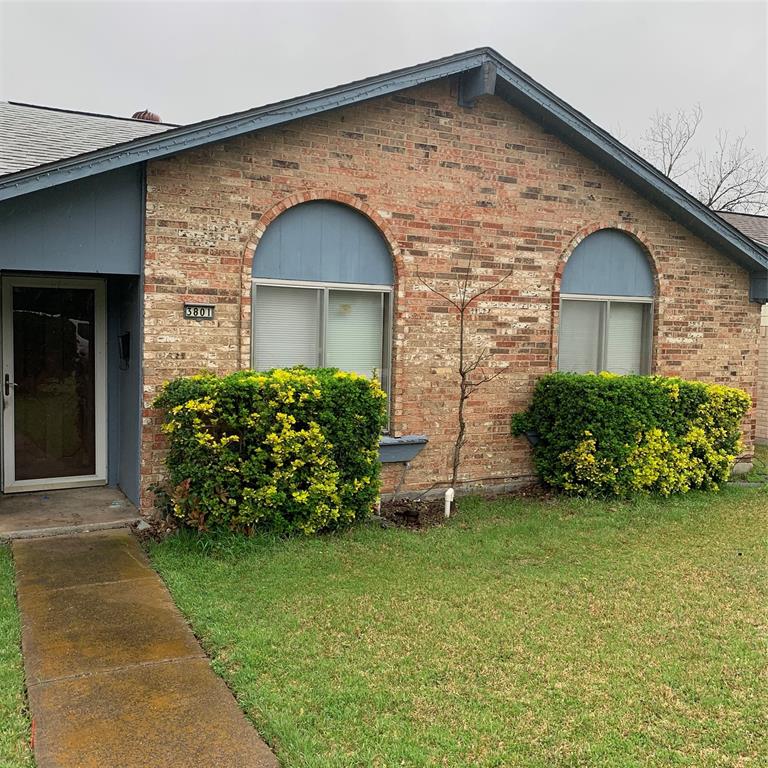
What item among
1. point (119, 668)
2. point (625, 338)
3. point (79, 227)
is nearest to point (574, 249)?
point (625, 338)

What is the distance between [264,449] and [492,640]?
9.01 ft

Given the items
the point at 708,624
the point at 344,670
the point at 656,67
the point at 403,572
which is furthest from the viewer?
the point at 656,67

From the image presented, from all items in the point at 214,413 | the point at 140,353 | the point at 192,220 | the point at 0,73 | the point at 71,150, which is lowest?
the point at 214,413

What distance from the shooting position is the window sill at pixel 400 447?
823 cm

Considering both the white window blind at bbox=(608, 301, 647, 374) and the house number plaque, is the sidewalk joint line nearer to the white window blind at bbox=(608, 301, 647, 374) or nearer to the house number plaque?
the house number plaque

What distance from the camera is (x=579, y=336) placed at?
963 centimetres

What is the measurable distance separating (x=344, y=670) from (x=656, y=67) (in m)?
33.4

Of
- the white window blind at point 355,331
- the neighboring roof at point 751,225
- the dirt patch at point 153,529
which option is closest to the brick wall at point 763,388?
the neighboring roof at point 751,225

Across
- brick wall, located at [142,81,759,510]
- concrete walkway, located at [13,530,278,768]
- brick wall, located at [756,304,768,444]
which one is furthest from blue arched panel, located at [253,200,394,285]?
brick wall, located at [756,304,768,444]

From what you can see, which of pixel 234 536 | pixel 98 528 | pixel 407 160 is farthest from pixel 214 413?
pixel 407 160

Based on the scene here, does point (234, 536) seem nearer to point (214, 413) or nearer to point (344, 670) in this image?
point (214, 413)

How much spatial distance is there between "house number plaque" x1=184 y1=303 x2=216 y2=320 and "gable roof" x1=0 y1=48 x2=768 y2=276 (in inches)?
55.2

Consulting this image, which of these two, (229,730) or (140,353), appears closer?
(229,730)

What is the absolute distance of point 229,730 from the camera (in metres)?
3.70
